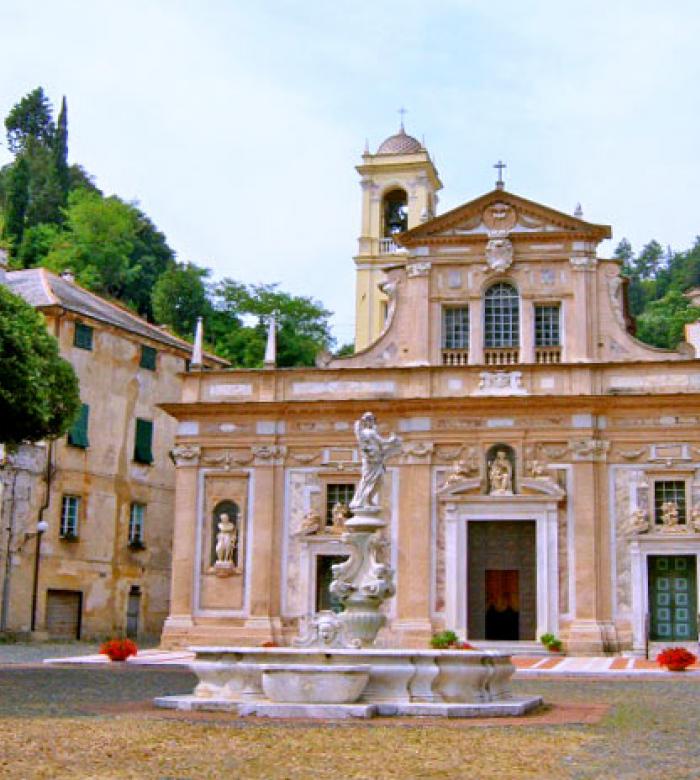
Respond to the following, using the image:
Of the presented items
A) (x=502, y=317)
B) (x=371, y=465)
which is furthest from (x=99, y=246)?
(x=371, y=465)

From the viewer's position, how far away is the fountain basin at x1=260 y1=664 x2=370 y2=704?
47.0 ft

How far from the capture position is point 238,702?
14.6 meters

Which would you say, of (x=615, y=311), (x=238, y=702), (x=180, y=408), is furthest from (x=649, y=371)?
(x=238, y=702)

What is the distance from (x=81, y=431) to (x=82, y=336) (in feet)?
9.93

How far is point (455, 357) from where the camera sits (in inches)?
1284

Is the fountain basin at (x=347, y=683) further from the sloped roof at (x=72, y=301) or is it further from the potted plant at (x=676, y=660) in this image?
the sloped roof at (x=72, y=301)

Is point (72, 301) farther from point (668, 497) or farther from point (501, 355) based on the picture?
point (668, 497)

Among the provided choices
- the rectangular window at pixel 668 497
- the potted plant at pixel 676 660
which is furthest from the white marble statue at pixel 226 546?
the potted plant at pixel 676 660

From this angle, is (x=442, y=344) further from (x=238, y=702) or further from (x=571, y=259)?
(x=238, y=702)

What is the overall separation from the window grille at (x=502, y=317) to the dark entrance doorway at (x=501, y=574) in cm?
498

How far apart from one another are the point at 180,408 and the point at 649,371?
41.1 feet

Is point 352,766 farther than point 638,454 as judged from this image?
No

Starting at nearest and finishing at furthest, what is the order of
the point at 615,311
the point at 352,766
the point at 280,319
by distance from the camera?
the point at 352,766 → the point at 615,311 → the point at 280,319

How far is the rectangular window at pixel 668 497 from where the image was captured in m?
30.6
